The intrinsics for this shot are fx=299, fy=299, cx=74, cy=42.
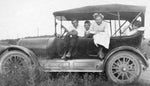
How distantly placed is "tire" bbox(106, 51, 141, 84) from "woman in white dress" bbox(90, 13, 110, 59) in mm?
371

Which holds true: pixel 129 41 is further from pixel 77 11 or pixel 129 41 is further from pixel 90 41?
pixel 77 11

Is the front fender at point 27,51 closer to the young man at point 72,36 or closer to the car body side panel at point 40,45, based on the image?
the car body side panel at point 40,45

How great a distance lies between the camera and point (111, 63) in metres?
7.83

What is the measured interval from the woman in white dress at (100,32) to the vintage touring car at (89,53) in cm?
17

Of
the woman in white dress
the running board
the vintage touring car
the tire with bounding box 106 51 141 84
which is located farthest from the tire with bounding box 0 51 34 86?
the tire with bounding box 106 51 141 84

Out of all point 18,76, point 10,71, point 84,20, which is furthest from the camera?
point 84,20

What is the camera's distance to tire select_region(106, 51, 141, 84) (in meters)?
7.81

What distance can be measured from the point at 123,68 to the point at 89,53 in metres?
1.05

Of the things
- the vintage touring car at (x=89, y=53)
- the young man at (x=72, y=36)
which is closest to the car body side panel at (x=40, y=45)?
the vintage touring car at (x=89, y=53)

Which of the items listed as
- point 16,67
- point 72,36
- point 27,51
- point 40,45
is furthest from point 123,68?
point 16,67

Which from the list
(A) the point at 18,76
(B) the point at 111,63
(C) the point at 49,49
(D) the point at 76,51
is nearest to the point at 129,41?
(B) the point at 111,63

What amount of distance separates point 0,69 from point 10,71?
58cm

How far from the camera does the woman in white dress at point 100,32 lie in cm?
795

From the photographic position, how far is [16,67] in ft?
24.7
